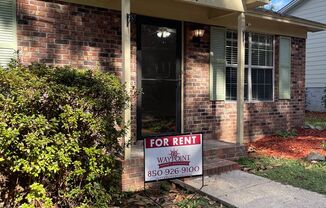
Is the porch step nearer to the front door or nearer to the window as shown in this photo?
the front door

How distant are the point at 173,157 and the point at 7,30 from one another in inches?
124

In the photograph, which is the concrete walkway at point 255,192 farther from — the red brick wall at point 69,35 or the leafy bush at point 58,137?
the red brick wall at point 69,35

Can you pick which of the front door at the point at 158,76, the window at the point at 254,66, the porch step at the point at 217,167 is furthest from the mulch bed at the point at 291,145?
the front door at the point at 158,76

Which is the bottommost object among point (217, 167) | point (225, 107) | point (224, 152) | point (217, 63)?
point (217, 167)

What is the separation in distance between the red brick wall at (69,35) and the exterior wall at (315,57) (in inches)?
445

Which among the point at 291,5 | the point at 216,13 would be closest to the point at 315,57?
the point at 291,5

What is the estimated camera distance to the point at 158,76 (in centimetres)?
614

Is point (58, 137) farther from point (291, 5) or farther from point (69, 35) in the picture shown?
point (291, 5)

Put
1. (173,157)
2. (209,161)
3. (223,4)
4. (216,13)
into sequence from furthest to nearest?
(216,13), (223,4), (209,161), (173,157)

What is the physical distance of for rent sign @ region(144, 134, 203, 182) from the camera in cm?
385

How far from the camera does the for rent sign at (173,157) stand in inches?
151

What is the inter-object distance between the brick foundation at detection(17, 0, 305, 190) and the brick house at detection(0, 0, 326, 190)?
16mm

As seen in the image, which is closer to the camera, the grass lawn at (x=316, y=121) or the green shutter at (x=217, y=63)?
the green shutter at (x=217, y=63)

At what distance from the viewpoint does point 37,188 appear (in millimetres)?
2865
